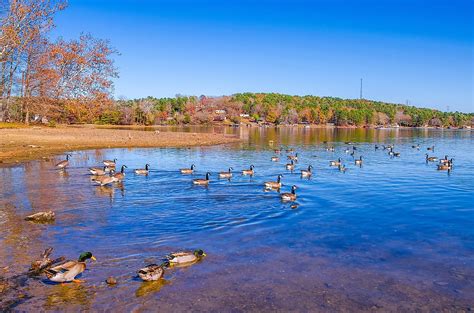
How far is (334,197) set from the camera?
22750mm

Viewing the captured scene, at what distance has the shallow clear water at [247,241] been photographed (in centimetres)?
1000

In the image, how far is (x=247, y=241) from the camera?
14.3 metres

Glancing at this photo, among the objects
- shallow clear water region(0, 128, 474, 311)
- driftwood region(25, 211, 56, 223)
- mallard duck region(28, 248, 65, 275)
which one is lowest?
shallow clear water region(0, 128, 474, 311)

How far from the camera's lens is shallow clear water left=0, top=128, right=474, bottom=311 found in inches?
394

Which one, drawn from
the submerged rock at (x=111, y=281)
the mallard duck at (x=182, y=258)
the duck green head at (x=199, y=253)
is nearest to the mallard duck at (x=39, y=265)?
the submerged rock at (x=111, y=281)

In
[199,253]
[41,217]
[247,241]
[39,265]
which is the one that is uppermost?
[41,217]

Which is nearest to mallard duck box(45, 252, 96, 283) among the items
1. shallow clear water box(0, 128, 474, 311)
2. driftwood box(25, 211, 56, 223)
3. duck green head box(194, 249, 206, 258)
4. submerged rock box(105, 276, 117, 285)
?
shallow clear water box(0, 128, 474, 311)

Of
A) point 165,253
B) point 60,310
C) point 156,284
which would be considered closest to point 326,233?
point 165,253

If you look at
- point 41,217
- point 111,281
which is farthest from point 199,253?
point 41,217

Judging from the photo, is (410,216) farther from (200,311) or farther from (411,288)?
(200,311)

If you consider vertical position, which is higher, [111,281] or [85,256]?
[85,256]

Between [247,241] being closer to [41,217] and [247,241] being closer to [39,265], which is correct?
[39,265]

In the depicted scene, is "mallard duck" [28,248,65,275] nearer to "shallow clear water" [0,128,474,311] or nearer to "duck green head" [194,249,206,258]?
"shallow clear water" [0,128,474,311]

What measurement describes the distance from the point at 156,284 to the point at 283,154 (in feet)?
126
